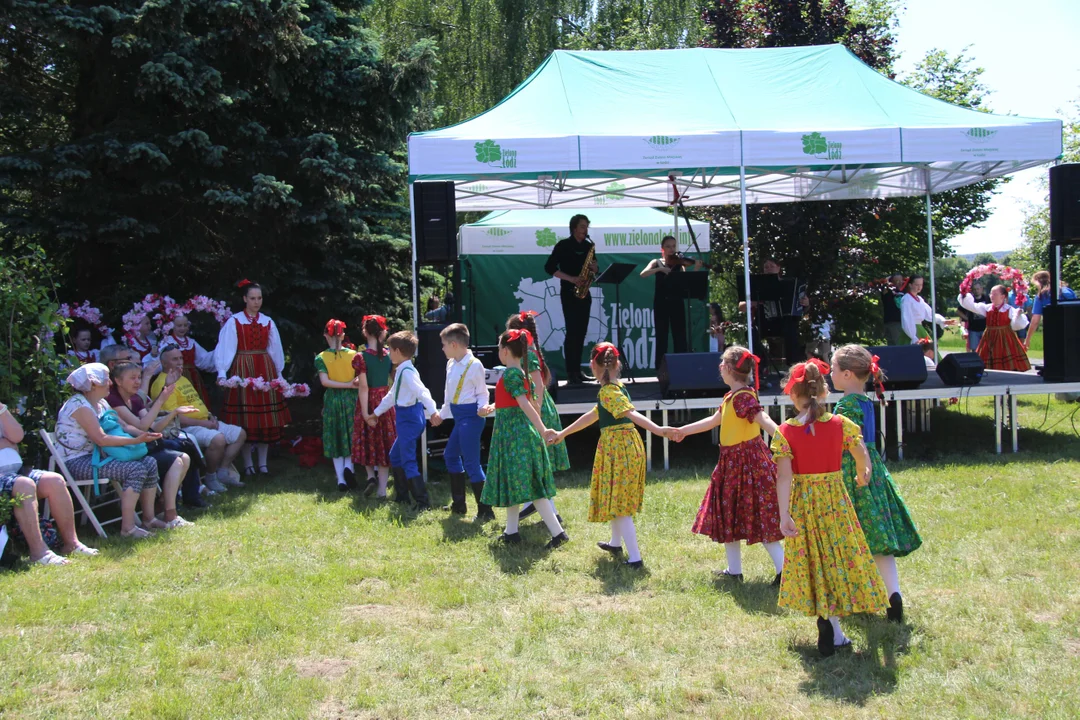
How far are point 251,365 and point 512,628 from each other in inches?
199

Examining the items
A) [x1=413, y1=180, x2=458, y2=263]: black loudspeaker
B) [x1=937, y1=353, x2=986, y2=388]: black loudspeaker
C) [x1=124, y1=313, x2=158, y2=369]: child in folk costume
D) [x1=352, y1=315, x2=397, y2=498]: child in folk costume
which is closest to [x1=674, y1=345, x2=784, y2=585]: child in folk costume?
[x1=352, y1=315, x2=397, y2=498]: child in folk costume

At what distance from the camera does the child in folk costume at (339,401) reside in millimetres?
8211

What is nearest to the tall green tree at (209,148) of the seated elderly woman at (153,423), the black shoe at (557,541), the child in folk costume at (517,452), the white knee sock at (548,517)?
the seated elderly woman at (153,423)

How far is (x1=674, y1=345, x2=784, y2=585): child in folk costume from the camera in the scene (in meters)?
5.00

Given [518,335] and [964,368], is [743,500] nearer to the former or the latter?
[518,335]

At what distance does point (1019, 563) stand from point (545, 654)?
9.74 ft

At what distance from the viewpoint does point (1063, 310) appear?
9.02 meters

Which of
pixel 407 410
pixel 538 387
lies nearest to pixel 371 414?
pixel 407 410

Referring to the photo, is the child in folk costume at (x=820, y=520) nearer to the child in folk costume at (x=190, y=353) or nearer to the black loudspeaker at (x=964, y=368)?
the black loudspeaker at (x=964, y=368)

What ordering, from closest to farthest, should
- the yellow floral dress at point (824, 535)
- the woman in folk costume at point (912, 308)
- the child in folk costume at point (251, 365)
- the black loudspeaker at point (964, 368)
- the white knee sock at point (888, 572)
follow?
the yellow floral dress at point (824, 535)
the white knee sock at point (888, 572)
the child in folk costume at point (251, 365)
the black loudspeaker at point (964, 368)
the woman in folk costume at point (912, 308)

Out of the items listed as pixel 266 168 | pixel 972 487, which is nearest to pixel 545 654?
pixel 972 487

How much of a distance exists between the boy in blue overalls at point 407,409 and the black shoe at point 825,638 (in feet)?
11.5

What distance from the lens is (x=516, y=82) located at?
21.5 m

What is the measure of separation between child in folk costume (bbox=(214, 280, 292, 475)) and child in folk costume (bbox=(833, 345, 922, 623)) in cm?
584
